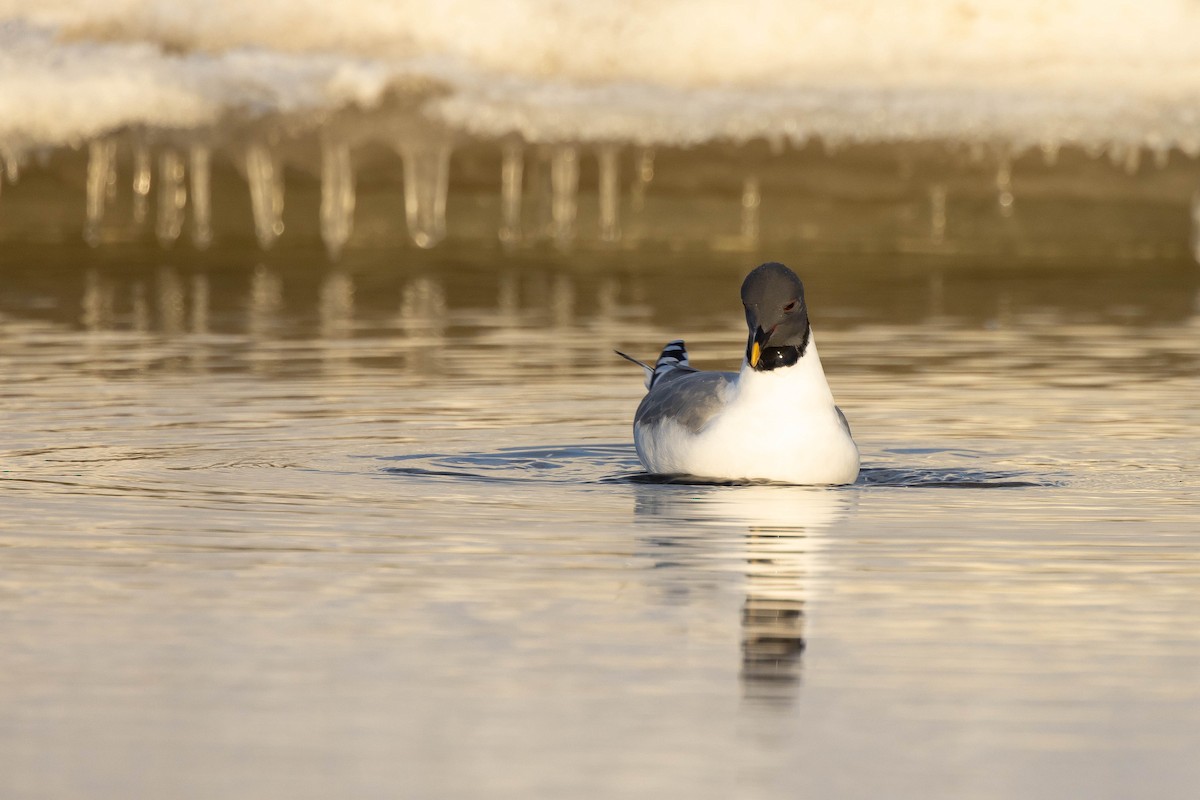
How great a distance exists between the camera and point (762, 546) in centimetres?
1060

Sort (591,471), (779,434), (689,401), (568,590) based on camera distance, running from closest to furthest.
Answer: (568,590) < (779,434) < (689,401) < (591,471)

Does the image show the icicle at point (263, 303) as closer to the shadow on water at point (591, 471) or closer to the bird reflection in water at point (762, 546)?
the shadow on water at point (591, 471)

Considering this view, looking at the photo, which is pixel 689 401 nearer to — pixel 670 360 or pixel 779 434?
pixel 779 434

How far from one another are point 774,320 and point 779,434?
1.83 ft

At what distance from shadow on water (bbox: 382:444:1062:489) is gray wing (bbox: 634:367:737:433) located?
0.30 m

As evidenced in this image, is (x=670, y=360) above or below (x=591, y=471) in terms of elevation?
above

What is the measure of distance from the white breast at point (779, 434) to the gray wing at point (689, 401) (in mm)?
77

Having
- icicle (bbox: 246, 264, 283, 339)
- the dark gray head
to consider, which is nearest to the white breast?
the dark gray head

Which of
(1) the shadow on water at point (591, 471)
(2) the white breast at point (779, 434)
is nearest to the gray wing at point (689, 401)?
(2) the white breast at point (779, 434)

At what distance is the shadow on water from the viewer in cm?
1313

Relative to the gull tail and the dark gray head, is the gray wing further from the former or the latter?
the gull tail

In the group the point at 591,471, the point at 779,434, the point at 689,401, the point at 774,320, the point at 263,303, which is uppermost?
the point at 774,320

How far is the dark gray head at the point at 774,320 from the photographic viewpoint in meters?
12.7

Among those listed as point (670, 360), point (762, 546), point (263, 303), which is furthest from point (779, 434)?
point (263, 303)
